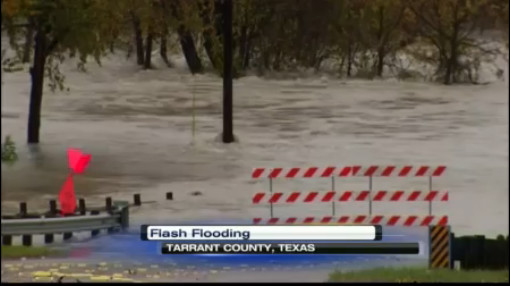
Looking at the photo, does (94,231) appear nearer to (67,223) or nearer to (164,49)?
(67,223)

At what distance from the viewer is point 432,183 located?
747 cm

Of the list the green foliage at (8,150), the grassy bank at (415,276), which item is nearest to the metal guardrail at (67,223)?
the green foliage at (8,150)

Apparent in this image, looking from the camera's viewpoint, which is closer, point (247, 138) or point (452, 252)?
point (452, 252)

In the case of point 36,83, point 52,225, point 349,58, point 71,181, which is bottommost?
point 52,225

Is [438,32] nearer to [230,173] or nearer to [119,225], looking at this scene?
[230,173]

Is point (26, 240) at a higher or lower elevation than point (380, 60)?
lower

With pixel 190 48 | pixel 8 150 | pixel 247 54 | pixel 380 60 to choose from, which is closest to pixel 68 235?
pixel 8 150

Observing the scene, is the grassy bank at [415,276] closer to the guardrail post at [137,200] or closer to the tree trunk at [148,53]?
the guardrail post at [137,200]

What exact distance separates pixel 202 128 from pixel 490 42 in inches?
53.9

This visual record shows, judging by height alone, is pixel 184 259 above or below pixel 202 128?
below

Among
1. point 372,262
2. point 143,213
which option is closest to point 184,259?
point 143,213

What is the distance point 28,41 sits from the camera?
7.45 m
